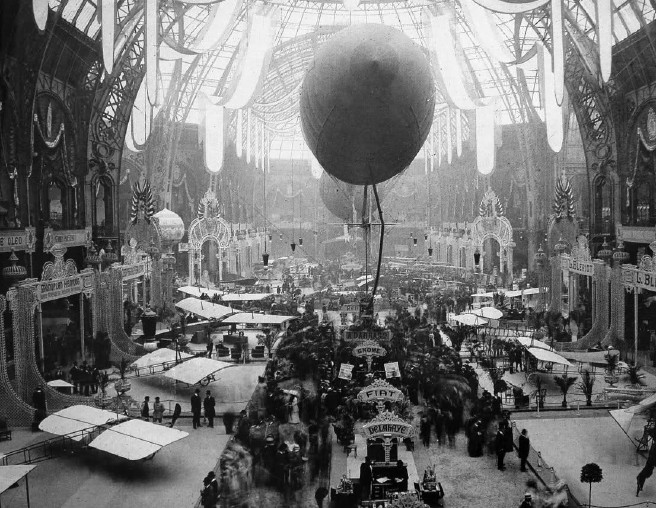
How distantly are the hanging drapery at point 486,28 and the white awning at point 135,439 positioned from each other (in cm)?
1335

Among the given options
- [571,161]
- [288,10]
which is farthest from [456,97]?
[288,10]

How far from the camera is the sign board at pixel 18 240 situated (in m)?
11.8

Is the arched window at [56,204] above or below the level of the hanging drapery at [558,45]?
below

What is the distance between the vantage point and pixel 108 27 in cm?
1293

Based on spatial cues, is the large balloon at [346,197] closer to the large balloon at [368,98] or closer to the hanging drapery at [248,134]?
the hanging drapery at [248,134]

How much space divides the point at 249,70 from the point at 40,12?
22.5 ft

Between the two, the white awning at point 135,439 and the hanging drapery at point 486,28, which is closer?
the white awning at point 135,439

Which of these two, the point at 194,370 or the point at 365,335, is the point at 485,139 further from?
the point at 194,370

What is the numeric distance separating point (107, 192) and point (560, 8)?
458 inches

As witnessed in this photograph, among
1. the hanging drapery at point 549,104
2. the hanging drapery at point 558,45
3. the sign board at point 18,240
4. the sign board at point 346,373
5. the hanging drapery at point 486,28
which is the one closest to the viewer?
the sign board at point 346,373

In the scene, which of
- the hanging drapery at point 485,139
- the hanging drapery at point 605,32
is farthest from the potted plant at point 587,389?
the hanging drapery at point 485,139

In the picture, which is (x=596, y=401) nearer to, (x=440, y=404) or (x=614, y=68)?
(x=440, y=404)

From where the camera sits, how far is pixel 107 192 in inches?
643

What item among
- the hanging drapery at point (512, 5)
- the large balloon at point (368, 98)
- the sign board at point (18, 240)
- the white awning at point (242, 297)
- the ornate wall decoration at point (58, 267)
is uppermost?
the hanging drapery at point (512, 5)
